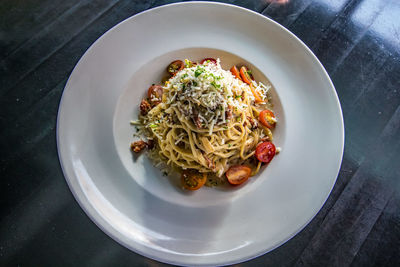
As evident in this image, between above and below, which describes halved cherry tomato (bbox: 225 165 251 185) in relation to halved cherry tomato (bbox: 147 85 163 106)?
below

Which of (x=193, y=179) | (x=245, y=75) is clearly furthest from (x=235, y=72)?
(x=193, y=179)

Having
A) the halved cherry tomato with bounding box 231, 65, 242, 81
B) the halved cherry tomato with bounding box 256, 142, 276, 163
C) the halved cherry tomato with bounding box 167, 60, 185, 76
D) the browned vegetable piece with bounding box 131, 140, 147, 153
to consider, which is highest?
the halved cherry tomato with bounding box 231, 65, 242, 81

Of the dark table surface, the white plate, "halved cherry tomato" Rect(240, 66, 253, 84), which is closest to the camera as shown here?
the white plate

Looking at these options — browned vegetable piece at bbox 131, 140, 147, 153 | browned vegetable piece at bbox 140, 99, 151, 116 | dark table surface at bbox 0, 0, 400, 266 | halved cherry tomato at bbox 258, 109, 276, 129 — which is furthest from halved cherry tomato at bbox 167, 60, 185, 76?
dark table surface at bbox 0, 0, 400, 266

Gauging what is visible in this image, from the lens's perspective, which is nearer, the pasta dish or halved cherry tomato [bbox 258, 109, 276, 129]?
the pasta dish

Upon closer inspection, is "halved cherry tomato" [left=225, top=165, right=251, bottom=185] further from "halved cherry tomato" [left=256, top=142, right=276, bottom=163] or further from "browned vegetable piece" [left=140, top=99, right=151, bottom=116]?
"browned vegetable piece" [left=140, top=99, right=151, bottom=116]

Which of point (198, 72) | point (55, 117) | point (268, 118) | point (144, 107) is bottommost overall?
point (55, 117)

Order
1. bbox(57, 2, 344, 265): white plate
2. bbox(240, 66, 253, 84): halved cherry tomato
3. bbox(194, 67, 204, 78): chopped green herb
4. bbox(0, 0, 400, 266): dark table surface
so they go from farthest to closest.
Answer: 1. bbox(240, 66, 253, 84): halved cherry tomato
2. bbox(0, 0, 400, 266): dark table surface
3. bbox(194, 67, 204, 78): chopped green herb
4. bbox(57, 2, 344, 265): white plate

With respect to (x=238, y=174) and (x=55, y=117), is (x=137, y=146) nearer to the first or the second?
(x=238, y=174)
